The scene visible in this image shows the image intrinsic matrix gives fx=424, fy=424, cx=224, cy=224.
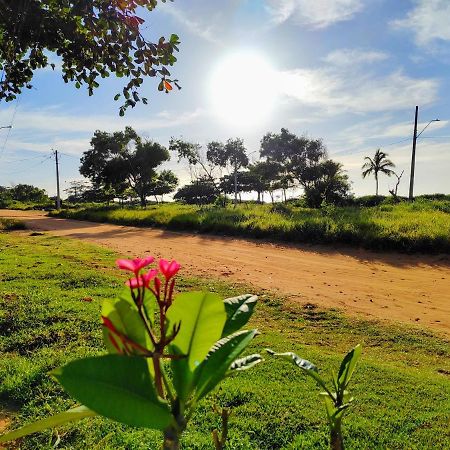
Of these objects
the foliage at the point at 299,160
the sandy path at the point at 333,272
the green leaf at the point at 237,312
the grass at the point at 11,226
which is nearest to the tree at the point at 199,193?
the foliage at the point at 299,160

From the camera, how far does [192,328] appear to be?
2.31 ft

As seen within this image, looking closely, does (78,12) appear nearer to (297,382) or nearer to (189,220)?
(297,382)

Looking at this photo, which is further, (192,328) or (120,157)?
(120,157)

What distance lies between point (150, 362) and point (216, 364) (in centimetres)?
11

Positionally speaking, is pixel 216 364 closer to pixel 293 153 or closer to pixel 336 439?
pixel 336 439

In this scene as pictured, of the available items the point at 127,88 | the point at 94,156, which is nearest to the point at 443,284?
the point at 127,88

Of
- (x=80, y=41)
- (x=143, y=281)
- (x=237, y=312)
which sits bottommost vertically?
(x=237, y=312)

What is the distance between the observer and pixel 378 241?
10375 millimetres

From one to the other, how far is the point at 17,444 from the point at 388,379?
258 centimetres

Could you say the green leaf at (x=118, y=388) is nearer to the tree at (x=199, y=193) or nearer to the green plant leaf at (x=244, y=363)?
the green plant leaf at (x=244, y=363)

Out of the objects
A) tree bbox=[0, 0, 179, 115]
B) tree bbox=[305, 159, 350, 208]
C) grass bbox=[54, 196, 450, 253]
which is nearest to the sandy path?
grass bbox=[54, 196, 450, 253]


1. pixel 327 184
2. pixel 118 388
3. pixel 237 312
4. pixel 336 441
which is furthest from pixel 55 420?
pixel 327 184

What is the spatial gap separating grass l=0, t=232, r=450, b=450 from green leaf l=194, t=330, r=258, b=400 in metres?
1.17

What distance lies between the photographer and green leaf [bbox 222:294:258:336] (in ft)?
2.72
